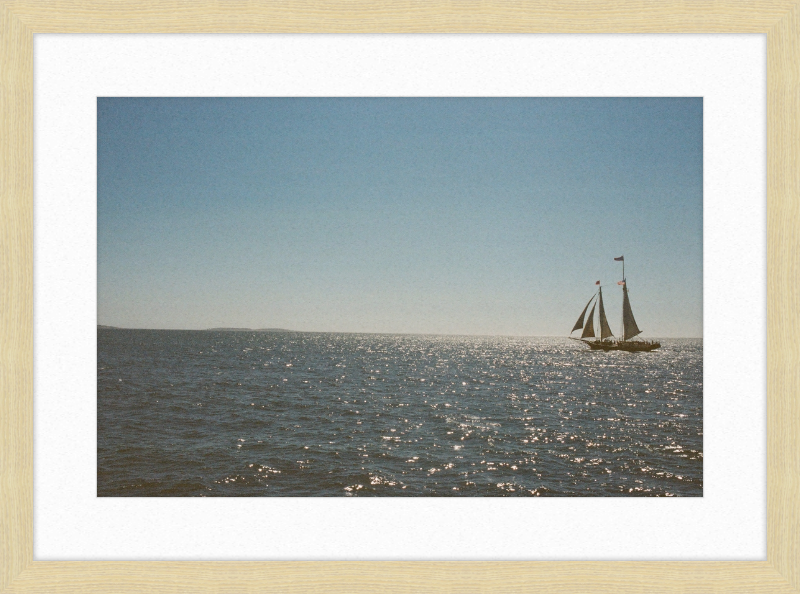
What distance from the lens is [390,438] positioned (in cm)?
1087

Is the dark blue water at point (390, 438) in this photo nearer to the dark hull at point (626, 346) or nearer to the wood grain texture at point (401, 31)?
the wood grain texture at point (401, 31)

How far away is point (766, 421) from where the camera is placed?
12.1 ft

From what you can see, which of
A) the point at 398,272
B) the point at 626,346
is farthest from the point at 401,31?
the point at 626,346

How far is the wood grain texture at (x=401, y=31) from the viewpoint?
3.53 meters

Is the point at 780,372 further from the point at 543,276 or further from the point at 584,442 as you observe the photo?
the point at 584,442

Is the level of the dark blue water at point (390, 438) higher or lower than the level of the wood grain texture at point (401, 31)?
lower

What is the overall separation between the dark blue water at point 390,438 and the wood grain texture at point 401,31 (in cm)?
373

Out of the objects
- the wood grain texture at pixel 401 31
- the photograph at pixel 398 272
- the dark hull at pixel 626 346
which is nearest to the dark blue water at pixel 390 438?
the photograph at pixel 398 272

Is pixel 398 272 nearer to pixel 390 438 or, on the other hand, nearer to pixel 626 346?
pixel 390 438

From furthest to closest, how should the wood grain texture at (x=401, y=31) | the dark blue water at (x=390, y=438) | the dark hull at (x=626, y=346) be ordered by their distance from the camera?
the dark hull at (x=626, y=346) < the dark blue water at (x=390, y=438) < the wood grain texture at (x=401, y=31)

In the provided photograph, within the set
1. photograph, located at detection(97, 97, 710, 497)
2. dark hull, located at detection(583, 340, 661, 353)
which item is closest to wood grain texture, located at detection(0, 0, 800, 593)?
photograph, located at detection(97, 97, 710, 497)

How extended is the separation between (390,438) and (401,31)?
8.86 metres

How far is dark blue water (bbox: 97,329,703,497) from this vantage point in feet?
25.0

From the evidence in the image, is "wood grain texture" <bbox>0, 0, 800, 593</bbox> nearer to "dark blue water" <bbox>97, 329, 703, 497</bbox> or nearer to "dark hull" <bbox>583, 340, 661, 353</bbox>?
"dark blue water" <bbox>97, 329, 703, 497</bbox>
